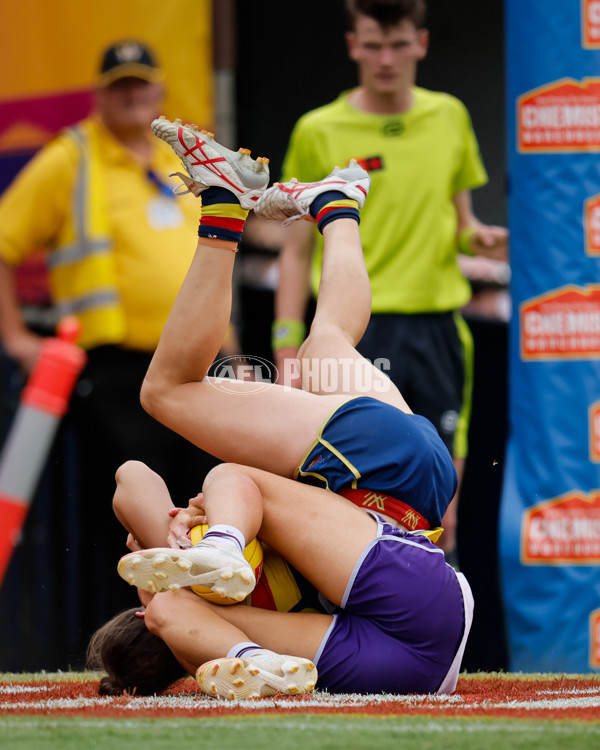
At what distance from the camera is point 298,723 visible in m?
2.07

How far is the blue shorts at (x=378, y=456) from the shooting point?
273cm

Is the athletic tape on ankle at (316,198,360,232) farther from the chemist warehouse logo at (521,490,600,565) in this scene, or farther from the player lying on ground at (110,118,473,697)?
the chemist warehouse logo at (521,490,600,565)

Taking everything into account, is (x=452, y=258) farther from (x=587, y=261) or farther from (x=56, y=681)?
(x=56, y=681)

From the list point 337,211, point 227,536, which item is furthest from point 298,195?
point 227,536

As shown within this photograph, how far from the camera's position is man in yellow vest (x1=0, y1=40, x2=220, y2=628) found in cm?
420

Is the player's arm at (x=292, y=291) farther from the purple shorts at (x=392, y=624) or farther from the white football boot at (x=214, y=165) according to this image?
the purple shorts at (x=392, y=624)

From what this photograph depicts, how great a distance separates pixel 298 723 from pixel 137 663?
0.79m

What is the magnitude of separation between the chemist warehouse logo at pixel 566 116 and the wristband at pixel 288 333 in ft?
3.26

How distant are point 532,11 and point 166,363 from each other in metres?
2.04

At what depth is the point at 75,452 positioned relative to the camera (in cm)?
439

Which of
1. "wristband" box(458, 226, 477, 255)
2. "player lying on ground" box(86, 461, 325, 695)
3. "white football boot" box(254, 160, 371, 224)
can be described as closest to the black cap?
"white football boot" box(254, 160, 371, 224)

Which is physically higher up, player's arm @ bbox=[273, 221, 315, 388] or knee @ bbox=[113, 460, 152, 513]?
player's arm @ bbox=[273, 221, 315, 388]

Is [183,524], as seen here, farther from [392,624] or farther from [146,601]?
[392,624]

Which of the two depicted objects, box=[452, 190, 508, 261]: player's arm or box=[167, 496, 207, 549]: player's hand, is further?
box=[452, 190, 508, 261]: player's arm
